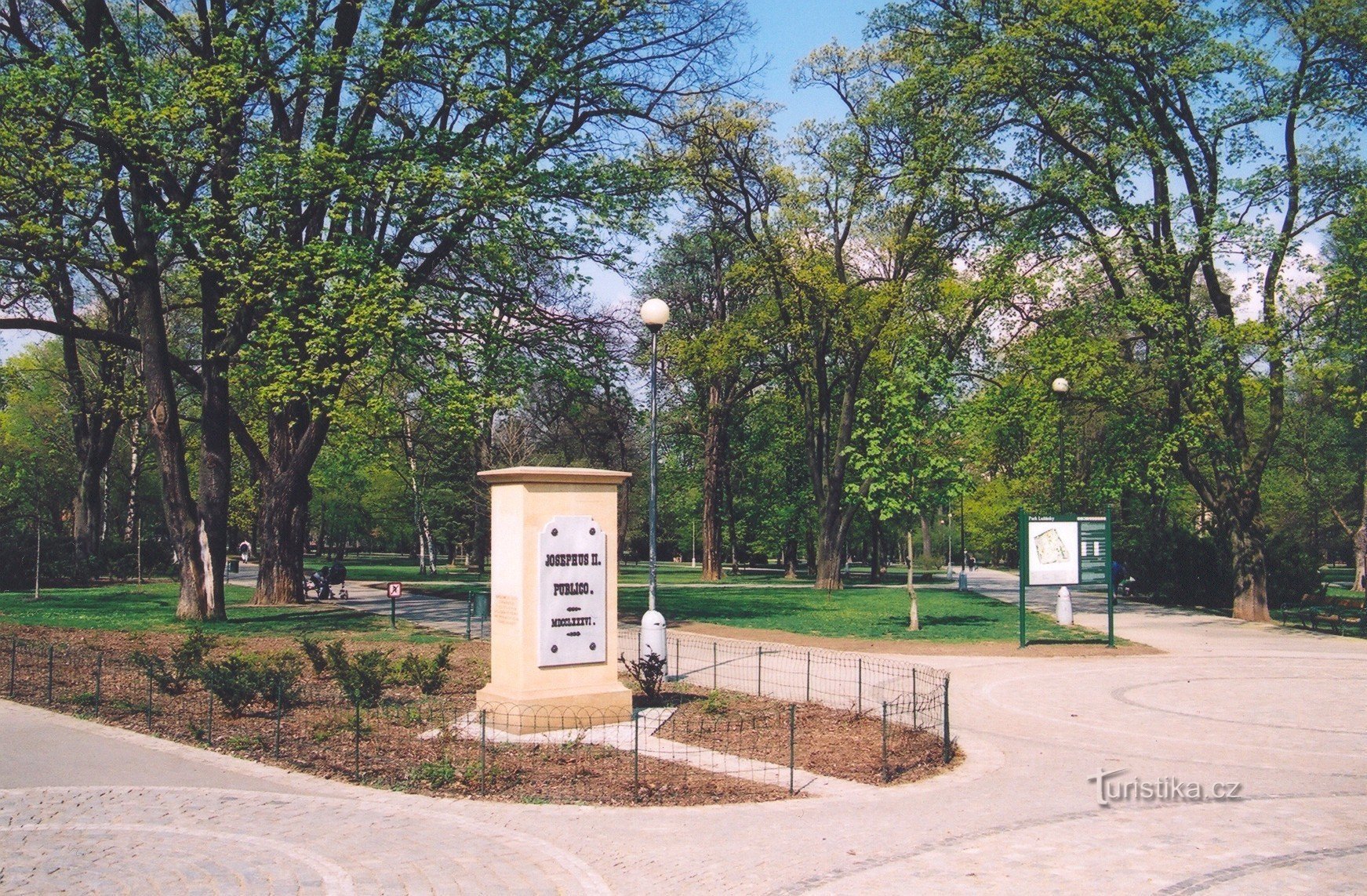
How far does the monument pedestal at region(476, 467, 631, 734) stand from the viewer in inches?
502

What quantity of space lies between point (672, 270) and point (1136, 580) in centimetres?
2481

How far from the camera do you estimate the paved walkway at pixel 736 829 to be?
7430 millimetres

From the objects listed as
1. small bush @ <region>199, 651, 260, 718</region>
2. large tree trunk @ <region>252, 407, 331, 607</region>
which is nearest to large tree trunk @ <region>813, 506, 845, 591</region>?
large tree trunk @ <region>252, 407, 331, 607</region>

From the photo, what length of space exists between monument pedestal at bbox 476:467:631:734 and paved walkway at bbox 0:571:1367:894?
122 inches

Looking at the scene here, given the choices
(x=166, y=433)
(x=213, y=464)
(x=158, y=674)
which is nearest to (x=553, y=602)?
(x=158, y=674)

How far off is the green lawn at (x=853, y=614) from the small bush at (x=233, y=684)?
14082mm

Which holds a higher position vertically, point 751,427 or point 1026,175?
point 1026,175

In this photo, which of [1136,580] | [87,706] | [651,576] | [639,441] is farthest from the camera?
[639,441]

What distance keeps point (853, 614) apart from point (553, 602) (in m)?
19.0

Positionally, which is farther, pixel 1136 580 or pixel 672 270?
pixel 672 270

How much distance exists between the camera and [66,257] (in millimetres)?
21516

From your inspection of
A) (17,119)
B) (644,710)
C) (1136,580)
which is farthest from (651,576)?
(1136,580)

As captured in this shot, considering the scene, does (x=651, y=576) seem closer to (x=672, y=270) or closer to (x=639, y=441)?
(x=672, y=270)

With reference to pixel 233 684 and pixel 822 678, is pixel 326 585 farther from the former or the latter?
pixel 233 684
